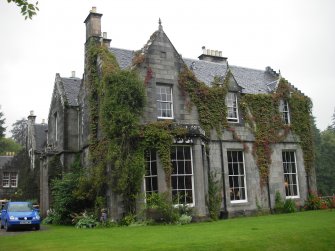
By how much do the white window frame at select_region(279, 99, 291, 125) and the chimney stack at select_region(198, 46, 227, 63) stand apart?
669 cm

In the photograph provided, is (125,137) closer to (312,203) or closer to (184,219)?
(184,219)

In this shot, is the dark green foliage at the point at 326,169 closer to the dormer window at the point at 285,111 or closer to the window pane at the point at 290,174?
the window pane at the point at 290,174

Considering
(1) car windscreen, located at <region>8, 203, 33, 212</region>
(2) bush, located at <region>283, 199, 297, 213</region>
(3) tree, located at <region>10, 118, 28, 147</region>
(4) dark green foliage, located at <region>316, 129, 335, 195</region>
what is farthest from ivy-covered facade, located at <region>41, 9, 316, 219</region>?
(3) tree, located at <region>10, 118, 28, 147</region>

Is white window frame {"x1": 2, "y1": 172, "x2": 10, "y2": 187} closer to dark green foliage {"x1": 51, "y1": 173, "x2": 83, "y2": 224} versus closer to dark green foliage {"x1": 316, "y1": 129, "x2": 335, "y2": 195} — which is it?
dark green foliage {"x1": 51, "y1": 173, "x2": 83, "y2": 224}

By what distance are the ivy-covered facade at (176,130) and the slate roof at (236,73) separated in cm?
11

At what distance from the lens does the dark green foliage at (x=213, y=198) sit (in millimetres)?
21927

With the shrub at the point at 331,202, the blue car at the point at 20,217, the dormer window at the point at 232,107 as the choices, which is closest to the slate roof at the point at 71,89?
the blue car at the point at 20,217

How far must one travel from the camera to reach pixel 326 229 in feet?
47.2

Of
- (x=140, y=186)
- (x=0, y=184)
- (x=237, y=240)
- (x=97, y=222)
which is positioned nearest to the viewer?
(x=237, y=240)

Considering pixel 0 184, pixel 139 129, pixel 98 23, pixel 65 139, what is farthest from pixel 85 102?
pixel 0 184

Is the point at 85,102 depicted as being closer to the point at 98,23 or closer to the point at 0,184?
the point at 98,23

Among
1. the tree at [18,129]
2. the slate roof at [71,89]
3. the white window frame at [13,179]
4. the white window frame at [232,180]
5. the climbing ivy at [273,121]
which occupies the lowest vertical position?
the white window frame at [232,180]

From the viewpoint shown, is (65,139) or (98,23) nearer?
(98,23)

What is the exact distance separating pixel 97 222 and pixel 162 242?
31.2ft
